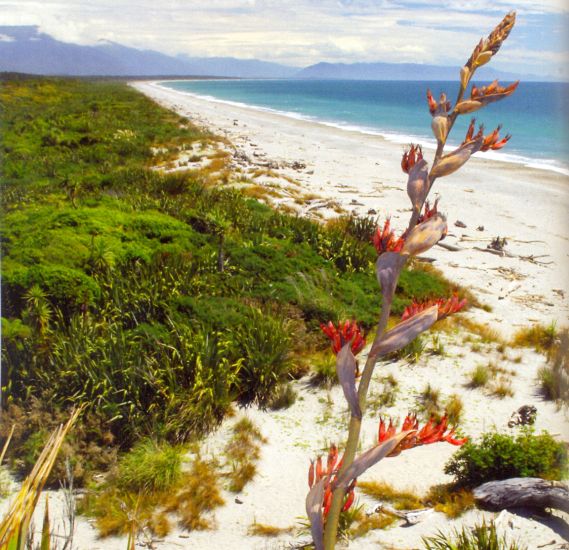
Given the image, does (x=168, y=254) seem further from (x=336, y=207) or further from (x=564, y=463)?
(x=336, y=207)

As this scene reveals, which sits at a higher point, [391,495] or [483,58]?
[483,58]

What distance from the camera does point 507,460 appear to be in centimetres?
433

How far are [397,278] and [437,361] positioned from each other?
531 centimetres

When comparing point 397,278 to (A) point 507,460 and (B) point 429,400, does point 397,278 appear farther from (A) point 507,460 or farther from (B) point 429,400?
(B) point 429,400

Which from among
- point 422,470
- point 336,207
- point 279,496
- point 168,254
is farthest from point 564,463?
point 336,207

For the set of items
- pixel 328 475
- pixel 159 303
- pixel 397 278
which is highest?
pixel 397 278

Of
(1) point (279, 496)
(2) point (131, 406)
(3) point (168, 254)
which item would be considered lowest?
(1) point (279, 496)

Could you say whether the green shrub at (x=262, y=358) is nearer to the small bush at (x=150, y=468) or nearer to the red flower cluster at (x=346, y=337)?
the small bush at (x=150, y=468)

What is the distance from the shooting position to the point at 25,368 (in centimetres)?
544

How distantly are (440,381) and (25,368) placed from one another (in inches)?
160

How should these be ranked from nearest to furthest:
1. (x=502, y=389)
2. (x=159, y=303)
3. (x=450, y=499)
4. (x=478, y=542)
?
(x=478, y=542) → (x=450, y=499) → (x=502, y=389) → (x=159, y=303)

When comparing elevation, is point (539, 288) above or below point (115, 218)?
below

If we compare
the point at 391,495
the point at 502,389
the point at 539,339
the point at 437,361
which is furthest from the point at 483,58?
the point at 539,339

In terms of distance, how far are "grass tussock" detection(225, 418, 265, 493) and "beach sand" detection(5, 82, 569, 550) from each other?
0.06m
